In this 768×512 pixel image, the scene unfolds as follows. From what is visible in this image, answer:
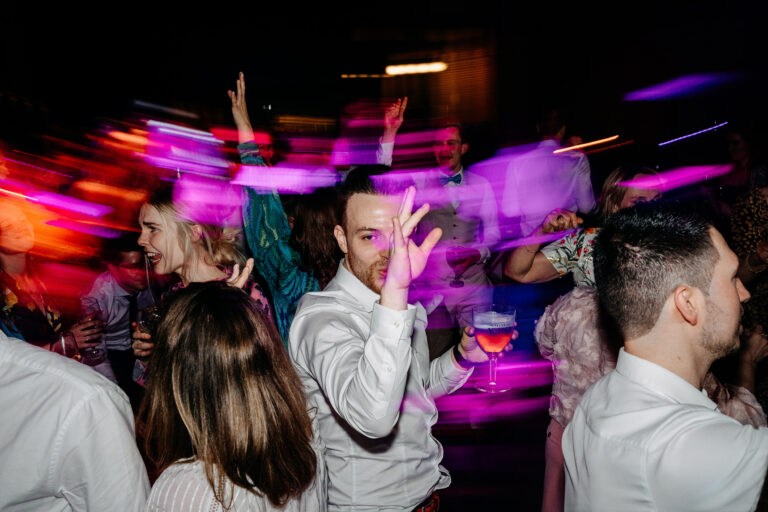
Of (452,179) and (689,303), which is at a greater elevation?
(452,179)

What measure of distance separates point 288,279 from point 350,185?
53.6 inches

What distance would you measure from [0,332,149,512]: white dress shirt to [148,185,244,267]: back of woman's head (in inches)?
56.8

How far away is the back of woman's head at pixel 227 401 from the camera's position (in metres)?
1.18

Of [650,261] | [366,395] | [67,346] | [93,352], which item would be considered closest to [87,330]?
[93,352]

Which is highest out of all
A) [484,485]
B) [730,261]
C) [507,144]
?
[507,144]

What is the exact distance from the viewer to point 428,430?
1731 millimetres

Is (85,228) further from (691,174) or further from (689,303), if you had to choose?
(691,174)

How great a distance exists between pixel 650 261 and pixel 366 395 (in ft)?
2.58

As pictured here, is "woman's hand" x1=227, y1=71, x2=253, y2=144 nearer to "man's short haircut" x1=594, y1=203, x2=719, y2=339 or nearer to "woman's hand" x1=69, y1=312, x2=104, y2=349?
"woman's hand" x1=69, y1=312, x2=104, y2=349

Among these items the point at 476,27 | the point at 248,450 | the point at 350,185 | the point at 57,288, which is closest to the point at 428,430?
the point at 248,450

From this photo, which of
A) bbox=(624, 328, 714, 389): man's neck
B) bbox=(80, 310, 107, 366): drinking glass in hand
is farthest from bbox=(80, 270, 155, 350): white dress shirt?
bbox=(624, 328, 714, 389): man's neck

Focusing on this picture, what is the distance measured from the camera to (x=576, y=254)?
241 cm

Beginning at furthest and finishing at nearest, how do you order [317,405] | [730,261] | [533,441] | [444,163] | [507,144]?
[507,144] → [444,163] → [533,441] → [317,405] → [730,261]

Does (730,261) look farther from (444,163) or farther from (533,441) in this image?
(444,163)
